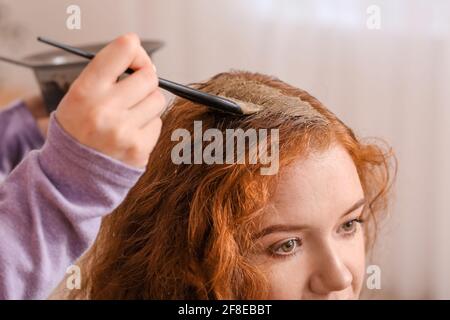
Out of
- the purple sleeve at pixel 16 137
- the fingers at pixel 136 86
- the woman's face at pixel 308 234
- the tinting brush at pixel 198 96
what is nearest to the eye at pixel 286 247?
the woman's face at pixel 308 234

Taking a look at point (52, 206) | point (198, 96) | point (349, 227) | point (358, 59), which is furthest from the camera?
point (358, 59)

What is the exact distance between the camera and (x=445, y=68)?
37.1 inches

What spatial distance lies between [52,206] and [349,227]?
15.2 inches

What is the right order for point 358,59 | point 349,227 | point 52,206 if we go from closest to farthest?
point 52,206, point 349,227, point 358,59

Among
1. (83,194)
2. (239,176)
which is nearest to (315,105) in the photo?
(239,176)

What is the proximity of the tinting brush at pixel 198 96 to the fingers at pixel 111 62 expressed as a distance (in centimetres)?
4

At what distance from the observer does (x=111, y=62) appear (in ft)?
1.55

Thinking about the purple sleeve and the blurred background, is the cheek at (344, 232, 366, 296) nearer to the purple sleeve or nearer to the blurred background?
the blurred background

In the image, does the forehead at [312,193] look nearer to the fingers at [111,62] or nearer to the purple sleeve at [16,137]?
the fingers at [111,62]

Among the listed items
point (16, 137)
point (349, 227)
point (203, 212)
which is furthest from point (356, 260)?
point (16, 137)

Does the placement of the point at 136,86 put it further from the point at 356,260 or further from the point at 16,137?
the point at 16,137
